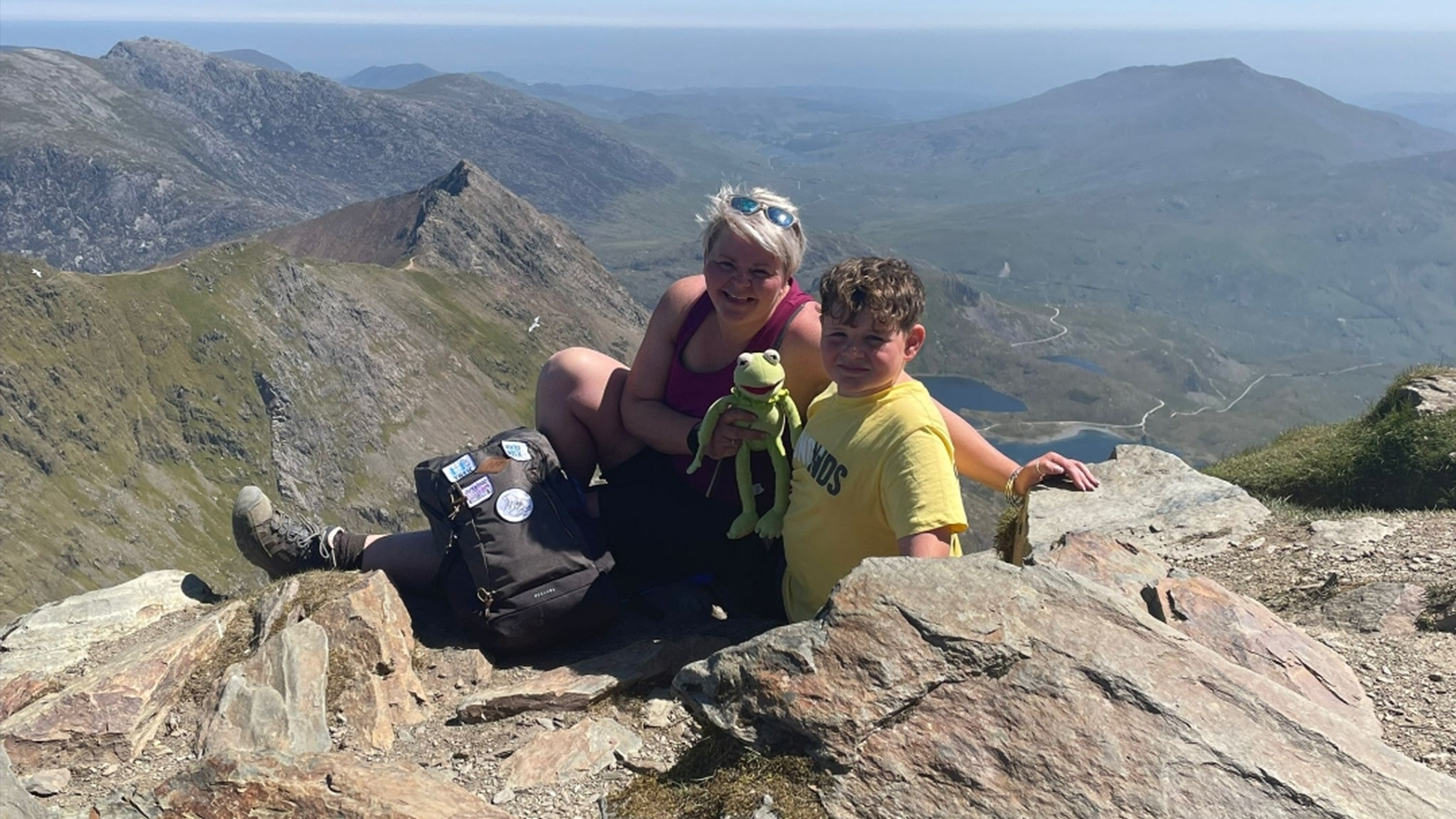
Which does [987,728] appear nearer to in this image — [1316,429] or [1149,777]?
[1149,777]

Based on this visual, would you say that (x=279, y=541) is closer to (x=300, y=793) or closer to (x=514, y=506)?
(x=514, y=506)

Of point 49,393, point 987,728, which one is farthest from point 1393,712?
point 49,393

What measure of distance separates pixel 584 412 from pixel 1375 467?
35.9ft

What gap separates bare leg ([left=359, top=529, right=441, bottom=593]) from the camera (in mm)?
10062

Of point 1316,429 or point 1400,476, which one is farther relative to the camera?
point 1316,429

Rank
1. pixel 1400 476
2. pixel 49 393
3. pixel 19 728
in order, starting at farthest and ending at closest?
pixel 49 393 < pixel 1400 476 < pixel 19 728

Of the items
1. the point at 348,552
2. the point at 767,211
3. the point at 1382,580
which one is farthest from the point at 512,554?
the point at 1382,580

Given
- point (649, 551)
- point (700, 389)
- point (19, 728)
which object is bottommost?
point (19, 728)

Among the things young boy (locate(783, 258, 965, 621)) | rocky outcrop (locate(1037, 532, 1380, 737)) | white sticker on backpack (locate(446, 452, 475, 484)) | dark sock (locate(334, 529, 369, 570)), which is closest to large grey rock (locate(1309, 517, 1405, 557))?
rocky outcrop (locate(1037, 532, 1380, 737))

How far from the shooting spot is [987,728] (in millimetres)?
5605

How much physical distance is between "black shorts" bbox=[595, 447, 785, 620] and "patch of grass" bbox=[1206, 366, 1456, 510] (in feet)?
27.9

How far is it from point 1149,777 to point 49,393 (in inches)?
6473

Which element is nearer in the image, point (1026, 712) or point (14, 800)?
point (1026, 712)

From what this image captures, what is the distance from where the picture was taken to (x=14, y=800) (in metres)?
6.09
